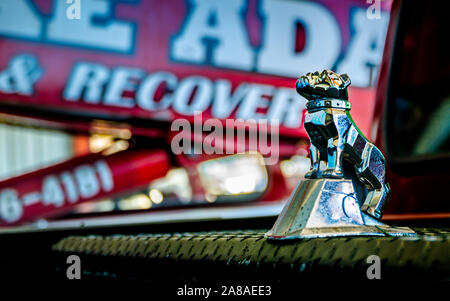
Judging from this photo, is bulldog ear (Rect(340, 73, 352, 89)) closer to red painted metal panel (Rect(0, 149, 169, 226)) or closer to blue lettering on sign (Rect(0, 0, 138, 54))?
blue lettering on sign (Rect(0, 0, 138, 54))

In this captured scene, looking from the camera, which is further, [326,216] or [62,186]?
[62,186]

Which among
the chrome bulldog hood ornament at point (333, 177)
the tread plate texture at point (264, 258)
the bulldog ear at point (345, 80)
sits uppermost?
the bulldog ear at point (345, 80)

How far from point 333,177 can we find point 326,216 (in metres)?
0.04

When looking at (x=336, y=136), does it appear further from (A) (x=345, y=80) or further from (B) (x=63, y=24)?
(B) (x=63, y=24)

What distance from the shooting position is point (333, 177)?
49 cm

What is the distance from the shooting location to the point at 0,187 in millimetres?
3717

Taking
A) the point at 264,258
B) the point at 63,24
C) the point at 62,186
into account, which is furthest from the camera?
the point at 62,186

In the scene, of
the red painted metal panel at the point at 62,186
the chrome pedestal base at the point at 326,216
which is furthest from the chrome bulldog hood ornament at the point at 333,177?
the red painted metal panel at the point at 62,186

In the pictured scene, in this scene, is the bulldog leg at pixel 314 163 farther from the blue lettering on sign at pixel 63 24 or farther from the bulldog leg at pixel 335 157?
the blue lettering on sign at pixel 63 24

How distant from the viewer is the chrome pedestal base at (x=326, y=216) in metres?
0.46

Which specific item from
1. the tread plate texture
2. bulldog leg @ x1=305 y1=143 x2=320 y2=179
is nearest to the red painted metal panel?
the tread plate texture

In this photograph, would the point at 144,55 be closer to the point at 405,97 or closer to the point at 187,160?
the point at 187,160

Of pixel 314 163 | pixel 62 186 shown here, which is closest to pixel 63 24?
pixel 62 186
